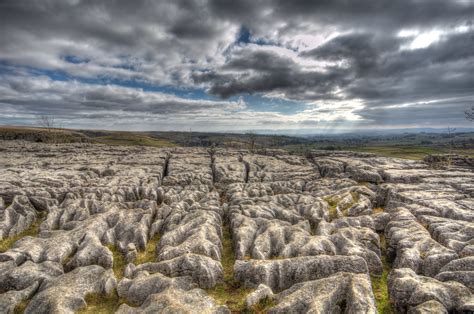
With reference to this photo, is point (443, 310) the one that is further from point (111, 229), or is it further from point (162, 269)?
point (111, 229)

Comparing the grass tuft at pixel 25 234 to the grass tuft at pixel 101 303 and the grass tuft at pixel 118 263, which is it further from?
the grass tuft at pixel 101 303

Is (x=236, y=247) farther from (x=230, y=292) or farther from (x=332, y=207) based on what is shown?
(x=332, y=207)

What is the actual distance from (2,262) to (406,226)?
5452cm

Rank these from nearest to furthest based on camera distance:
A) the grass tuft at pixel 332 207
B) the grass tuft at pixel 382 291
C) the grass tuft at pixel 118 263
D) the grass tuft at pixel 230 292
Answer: the grass tuft at pixel 382 291
the grass tuft at pixel 230 292
the grass tuft at pixel 118 263
the grass tuft at pixel 332 207

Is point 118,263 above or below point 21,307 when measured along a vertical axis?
below

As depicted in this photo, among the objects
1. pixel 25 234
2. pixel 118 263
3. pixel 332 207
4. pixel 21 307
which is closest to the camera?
pixel 21 307

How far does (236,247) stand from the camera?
37.2 meters

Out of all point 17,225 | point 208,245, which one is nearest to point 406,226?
point 208,245

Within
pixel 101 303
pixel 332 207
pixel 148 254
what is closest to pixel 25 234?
pixel 148 254

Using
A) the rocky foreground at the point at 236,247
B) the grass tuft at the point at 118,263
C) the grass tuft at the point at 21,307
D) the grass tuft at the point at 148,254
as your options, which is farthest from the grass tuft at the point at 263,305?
the grass tuft at the point at 21,307

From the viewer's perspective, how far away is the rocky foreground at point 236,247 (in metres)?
23.9

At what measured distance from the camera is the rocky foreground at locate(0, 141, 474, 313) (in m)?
23.9

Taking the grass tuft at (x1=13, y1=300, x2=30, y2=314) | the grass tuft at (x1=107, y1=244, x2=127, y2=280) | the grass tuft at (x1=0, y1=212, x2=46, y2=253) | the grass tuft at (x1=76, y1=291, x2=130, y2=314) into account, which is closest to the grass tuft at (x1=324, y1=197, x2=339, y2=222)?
the grass tuft at (x1=107, y1=244, x2=127, y2=280)

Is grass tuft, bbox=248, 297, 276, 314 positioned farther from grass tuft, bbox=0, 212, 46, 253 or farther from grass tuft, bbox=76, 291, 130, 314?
grass tuft, bbox=0, 212, 46, 253
